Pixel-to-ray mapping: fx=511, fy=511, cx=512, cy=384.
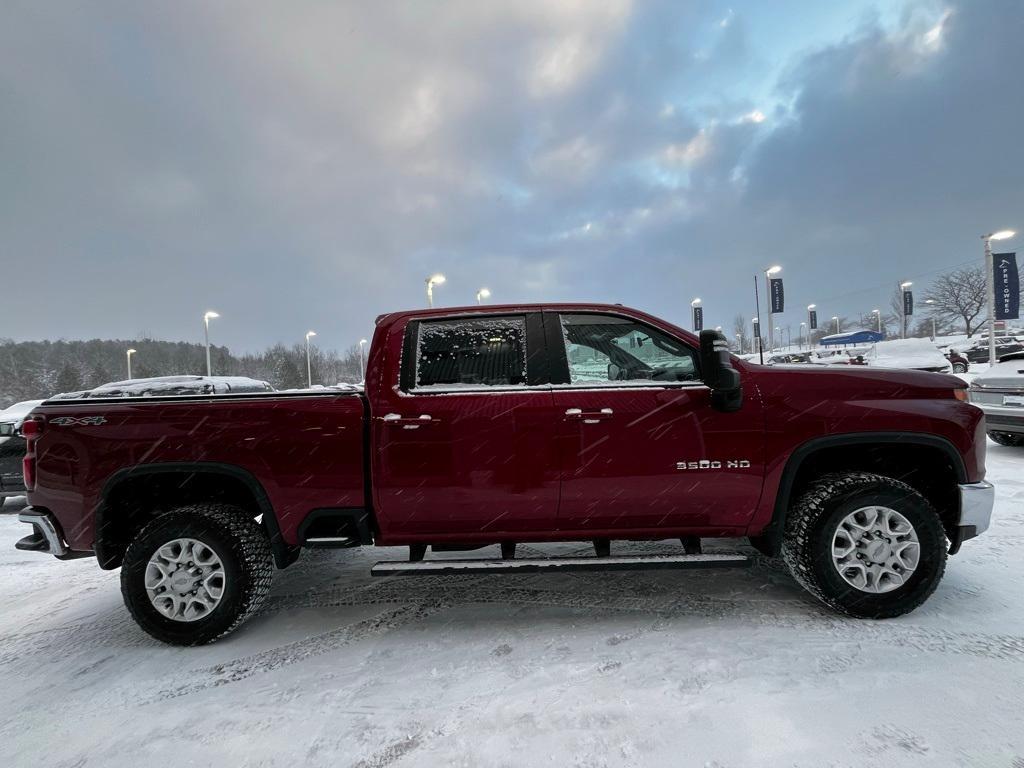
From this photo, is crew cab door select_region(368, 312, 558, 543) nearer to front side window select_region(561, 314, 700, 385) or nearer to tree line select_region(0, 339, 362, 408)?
front side window select_region(561, 314, 700, 385)

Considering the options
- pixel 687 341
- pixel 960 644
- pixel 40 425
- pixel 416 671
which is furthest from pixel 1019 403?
pixel 40 425

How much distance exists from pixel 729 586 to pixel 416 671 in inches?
85.5

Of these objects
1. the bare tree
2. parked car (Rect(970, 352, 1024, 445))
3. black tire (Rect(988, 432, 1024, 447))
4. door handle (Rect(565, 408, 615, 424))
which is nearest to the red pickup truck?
door handle (Rect(565, 408, 615, 424))

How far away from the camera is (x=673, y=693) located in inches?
94.9

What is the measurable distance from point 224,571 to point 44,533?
113 cm

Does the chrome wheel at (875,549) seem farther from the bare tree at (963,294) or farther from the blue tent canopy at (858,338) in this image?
the bare tree at (963,294)

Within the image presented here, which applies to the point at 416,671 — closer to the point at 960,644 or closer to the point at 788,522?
the point at 788,522

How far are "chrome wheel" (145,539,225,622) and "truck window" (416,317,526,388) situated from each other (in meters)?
1.63

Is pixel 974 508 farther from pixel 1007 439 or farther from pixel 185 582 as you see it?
pixel 1007 439

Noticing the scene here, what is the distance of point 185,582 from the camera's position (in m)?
3.00

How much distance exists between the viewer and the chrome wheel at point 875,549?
2.98 metres

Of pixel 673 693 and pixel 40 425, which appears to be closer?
pixel 673 693

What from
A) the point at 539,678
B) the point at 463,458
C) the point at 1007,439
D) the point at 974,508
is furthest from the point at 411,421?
the point at 1007,439

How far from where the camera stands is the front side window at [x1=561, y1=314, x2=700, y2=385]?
3139mm
